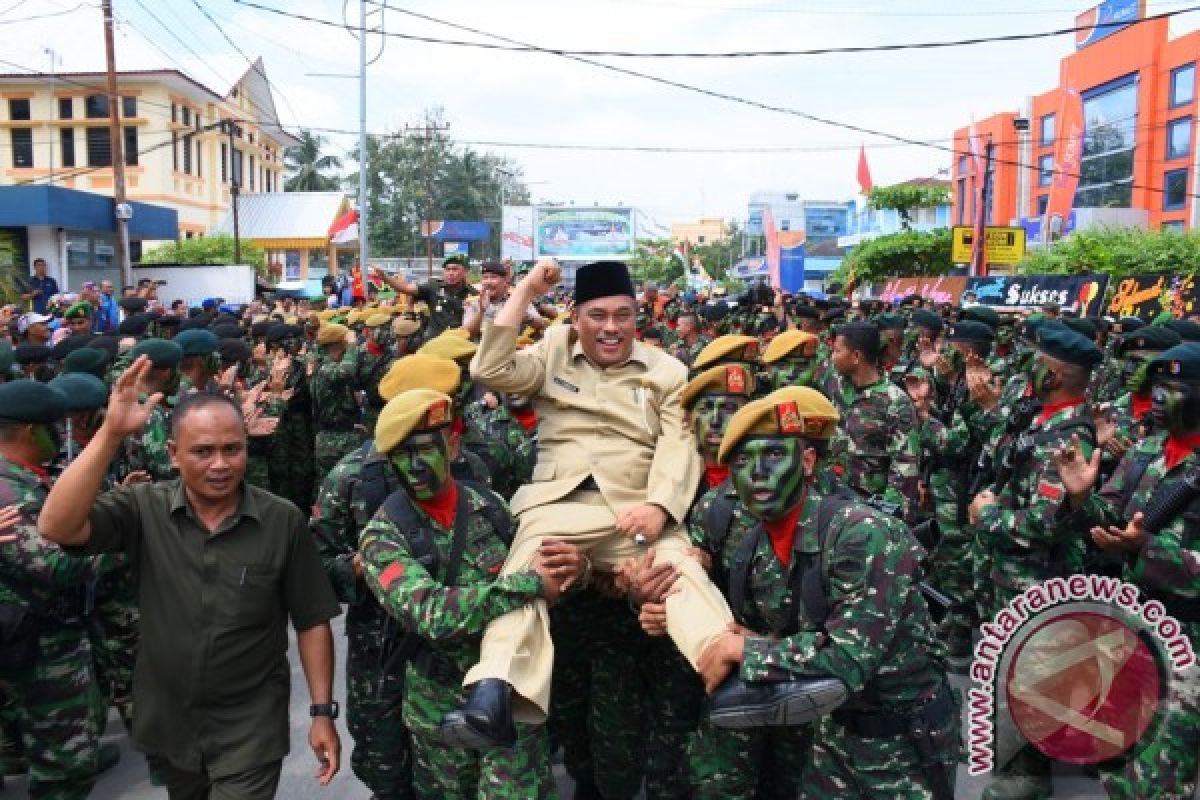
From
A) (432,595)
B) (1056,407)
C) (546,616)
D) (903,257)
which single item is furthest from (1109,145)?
(432,595)

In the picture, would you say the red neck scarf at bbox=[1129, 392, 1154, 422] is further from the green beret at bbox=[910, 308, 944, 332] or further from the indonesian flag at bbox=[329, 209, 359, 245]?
the indonesian flag at bbox=[329, 209, 359, 245]

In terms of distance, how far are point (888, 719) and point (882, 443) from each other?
3447mm

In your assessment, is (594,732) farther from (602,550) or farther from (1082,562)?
(1082,562)

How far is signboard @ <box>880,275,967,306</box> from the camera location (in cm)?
2033

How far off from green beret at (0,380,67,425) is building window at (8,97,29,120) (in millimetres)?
40887

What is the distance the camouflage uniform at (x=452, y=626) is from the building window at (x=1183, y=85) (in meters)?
43.8

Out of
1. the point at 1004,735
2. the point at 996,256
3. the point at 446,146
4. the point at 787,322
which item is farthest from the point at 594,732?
the point at 446,146

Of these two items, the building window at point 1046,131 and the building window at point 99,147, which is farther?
the building window at point 1046,131

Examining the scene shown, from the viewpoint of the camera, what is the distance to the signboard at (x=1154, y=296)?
515 inches

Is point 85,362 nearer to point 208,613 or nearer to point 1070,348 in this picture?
point 208,613

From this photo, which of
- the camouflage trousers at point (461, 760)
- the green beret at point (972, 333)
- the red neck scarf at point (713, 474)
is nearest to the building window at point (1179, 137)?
the green beret at point (972, 333)

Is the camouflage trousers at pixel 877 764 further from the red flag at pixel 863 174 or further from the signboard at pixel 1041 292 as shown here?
the red flag at pixel 863 174

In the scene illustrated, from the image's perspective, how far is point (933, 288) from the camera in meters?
21.7

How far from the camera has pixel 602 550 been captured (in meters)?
3.82
